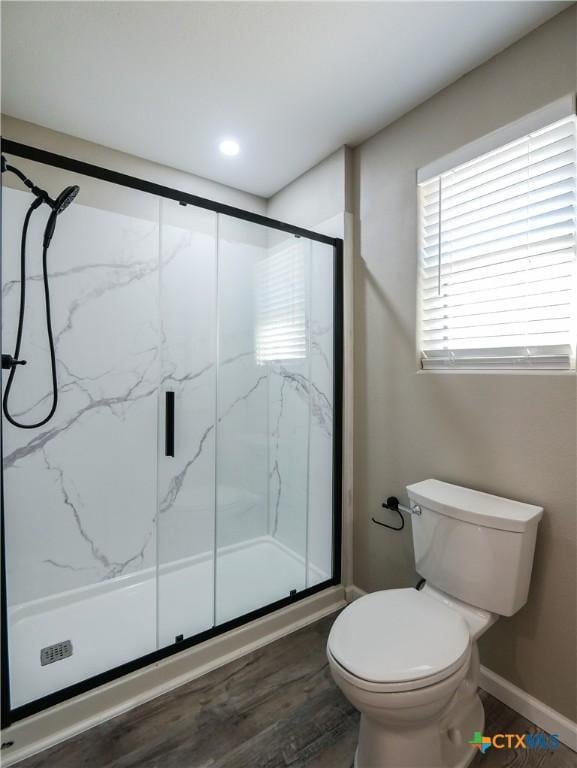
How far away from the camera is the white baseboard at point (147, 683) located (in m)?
1.33

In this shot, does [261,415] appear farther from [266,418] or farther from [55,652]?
[55,652]

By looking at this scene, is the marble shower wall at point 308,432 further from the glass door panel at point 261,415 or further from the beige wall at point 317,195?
the beige wall at point 317,195

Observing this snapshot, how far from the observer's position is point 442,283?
1725 millimetres

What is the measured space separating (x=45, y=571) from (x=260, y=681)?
4.07 feet

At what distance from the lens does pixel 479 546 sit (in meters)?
1.37

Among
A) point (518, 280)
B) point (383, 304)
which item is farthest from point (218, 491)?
point (518, 280)

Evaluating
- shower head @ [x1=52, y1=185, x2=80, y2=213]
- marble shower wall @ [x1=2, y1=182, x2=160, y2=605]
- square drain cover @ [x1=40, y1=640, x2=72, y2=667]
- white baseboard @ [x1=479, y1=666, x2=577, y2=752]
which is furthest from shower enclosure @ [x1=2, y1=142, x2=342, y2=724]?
white baseboard @ [x1=479, y1=666, x2=577, y2=752]

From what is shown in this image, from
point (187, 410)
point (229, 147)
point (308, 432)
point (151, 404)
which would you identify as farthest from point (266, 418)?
point (229, 147)

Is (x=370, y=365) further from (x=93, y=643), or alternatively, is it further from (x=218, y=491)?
(x=93, y=643)

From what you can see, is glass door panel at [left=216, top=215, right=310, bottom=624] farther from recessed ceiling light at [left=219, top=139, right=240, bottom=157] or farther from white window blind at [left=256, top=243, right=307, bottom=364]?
recessed ceiling light at [left=219, top=139, right=240, bottom=157]

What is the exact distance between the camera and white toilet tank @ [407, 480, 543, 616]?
1322 millimetres

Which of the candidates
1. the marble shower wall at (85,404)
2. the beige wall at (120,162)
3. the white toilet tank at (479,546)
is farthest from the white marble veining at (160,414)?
the white toilet tank at (479,546)

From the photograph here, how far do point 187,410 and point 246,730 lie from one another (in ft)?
4.61

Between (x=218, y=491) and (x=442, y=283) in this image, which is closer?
(x=442, y=283)
